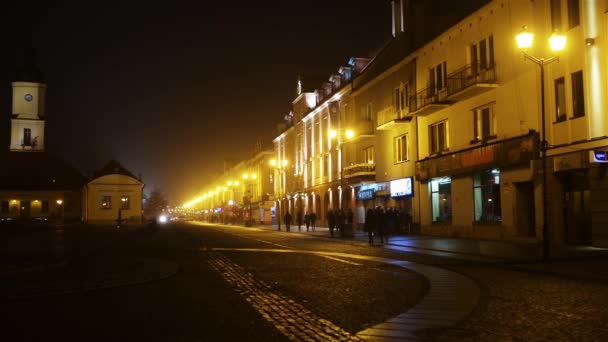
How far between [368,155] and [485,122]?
15401mm

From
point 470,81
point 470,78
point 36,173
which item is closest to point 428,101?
point 470,78

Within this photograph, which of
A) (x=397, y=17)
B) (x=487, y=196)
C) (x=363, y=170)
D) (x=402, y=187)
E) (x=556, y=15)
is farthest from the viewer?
(x=363, y=170)

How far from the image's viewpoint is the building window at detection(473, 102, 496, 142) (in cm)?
2812

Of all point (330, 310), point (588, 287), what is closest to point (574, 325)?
point (330, 310)

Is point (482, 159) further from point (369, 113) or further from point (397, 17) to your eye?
point (397, 17)

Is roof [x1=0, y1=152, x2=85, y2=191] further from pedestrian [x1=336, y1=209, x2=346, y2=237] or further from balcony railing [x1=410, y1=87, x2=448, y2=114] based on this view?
balcony railing [x1=410, y1=87, x2=448, y2=114]

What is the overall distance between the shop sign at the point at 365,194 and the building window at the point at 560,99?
19.3m

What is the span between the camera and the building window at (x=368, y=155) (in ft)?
140

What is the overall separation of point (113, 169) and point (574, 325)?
8426 cm

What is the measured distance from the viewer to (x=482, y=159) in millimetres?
28094

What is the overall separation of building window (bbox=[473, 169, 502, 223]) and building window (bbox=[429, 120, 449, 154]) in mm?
3785

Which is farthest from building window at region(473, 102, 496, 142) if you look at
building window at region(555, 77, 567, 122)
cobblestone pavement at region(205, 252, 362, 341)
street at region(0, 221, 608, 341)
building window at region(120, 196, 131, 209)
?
building window at region(120, 196, 131, 209)

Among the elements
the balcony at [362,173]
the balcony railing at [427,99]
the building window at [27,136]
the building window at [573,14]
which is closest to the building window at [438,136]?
A: the balcony railing at [427,99]

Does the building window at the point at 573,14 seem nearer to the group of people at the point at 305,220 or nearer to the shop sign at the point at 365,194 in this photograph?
the shop sign at the point at 365,194
